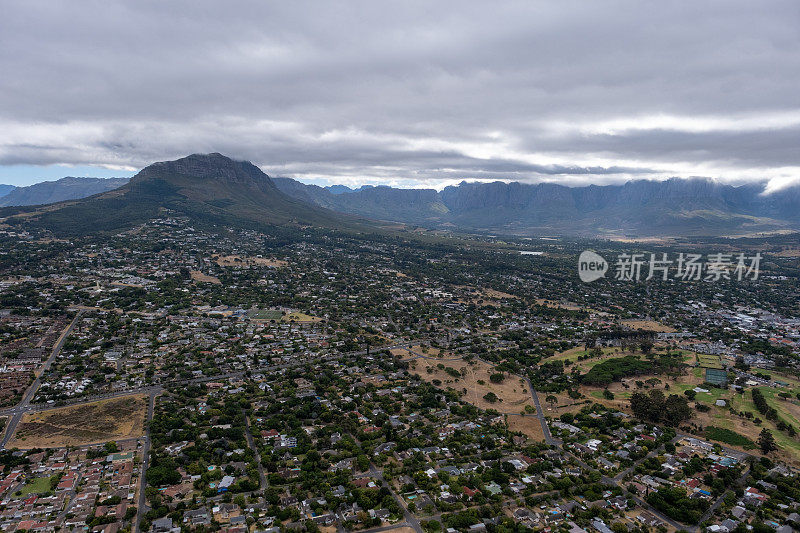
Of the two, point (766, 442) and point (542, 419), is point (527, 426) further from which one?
point (766, 442)

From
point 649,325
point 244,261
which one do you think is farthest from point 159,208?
point 649,325

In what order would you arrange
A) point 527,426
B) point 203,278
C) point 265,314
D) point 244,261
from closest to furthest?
point 527,426, point 265,314, point 203,278, point 244,261

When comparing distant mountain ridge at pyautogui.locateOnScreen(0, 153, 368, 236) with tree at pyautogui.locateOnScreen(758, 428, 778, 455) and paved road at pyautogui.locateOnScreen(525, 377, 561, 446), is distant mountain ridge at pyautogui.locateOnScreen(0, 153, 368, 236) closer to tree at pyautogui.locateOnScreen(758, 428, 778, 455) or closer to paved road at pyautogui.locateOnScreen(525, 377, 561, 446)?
paved road at pyautogui.locateOnScreen(525, 377, 561, 446)

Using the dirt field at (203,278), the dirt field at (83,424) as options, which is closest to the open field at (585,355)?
the dirt field at (83,424)

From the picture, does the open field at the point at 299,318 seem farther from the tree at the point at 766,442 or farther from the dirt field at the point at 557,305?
the tree at the point at 766,442

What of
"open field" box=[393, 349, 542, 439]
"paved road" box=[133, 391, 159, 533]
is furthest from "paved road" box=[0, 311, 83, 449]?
"open field" box=[393, 349, 542, 439]

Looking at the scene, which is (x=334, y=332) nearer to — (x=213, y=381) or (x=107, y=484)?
(x=213, y=381)
